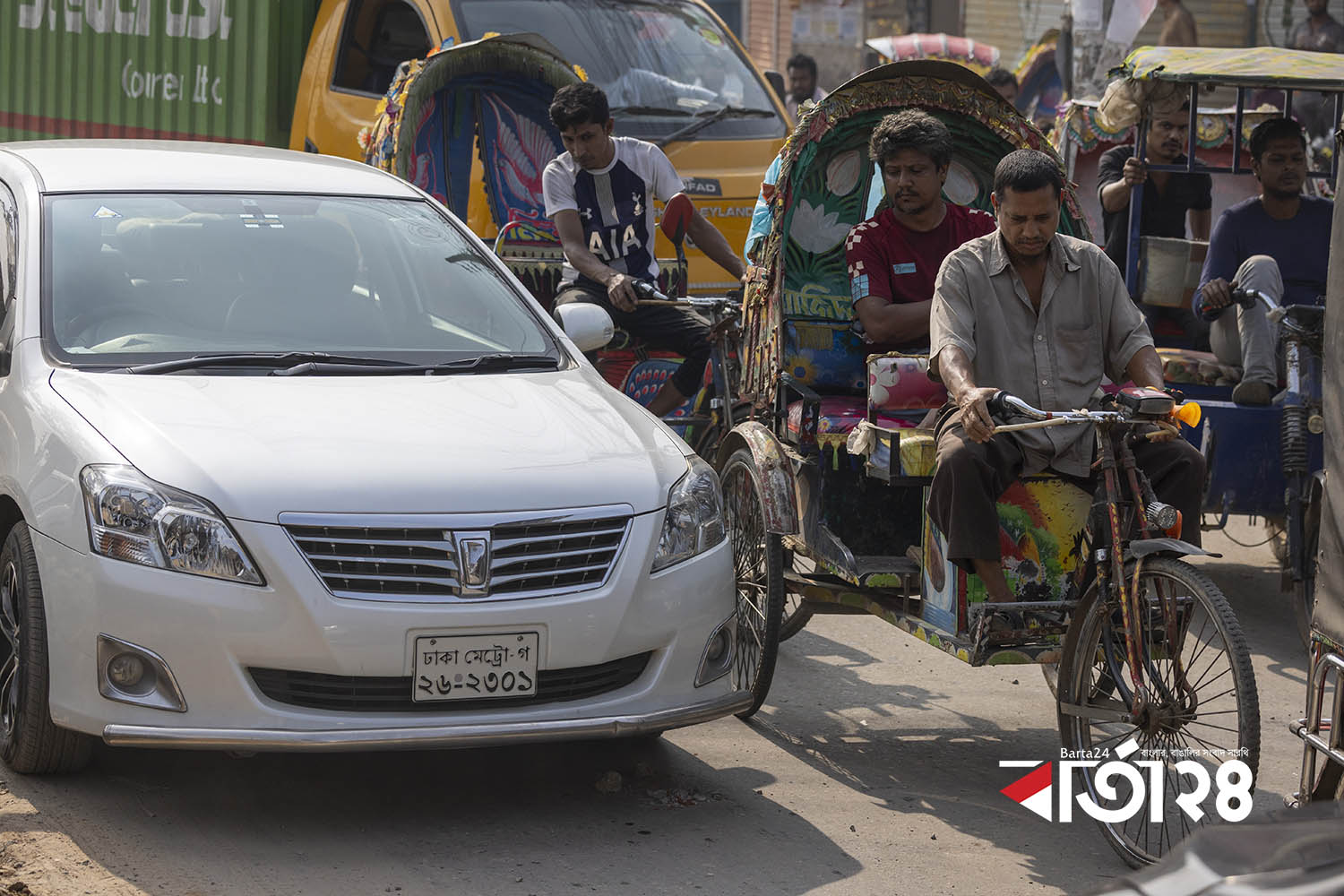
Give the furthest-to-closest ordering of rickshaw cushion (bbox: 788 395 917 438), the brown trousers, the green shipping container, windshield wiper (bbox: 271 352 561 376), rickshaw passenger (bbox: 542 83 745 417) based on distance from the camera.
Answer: the green shipping container, rickshaw passenger (bbox: 542 83 745 417), rickshaw cushion (bbox: 788 395 917 438), windshield wiper (bbox: 271 352 561 376), the brown trousers

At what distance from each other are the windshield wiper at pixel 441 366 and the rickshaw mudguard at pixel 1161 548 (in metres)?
1.93

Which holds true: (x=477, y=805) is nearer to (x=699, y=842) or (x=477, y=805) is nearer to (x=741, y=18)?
(x=699, y=842)

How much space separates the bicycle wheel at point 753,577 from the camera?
5578 mm

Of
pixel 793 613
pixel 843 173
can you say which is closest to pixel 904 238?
pixel 843 173

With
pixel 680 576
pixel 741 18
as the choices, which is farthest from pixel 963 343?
pixel 741 18

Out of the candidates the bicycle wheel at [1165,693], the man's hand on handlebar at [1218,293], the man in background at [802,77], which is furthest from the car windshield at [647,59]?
the bicycle wheel at [1165,693]

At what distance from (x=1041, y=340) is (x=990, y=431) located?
0.57m

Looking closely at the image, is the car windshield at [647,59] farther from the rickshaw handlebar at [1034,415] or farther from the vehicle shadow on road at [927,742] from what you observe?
the rickshaw handlebar at [1034,415]

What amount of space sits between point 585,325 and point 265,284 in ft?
3.44

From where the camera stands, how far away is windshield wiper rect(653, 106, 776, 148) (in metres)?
10.4

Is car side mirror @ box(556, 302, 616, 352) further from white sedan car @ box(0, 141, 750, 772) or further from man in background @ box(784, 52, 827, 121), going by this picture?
man in background @ box(784, 52, 827, 121)

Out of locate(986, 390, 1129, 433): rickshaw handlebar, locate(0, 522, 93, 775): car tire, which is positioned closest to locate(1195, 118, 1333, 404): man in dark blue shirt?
locate(986, 390, 1129, 433): rickshaw handlebar

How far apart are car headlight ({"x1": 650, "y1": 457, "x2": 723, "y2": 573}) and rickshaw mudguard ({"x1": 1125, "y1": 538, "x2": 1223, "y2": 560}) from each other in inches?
44.6

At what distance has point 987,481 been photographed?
15.9 ft
